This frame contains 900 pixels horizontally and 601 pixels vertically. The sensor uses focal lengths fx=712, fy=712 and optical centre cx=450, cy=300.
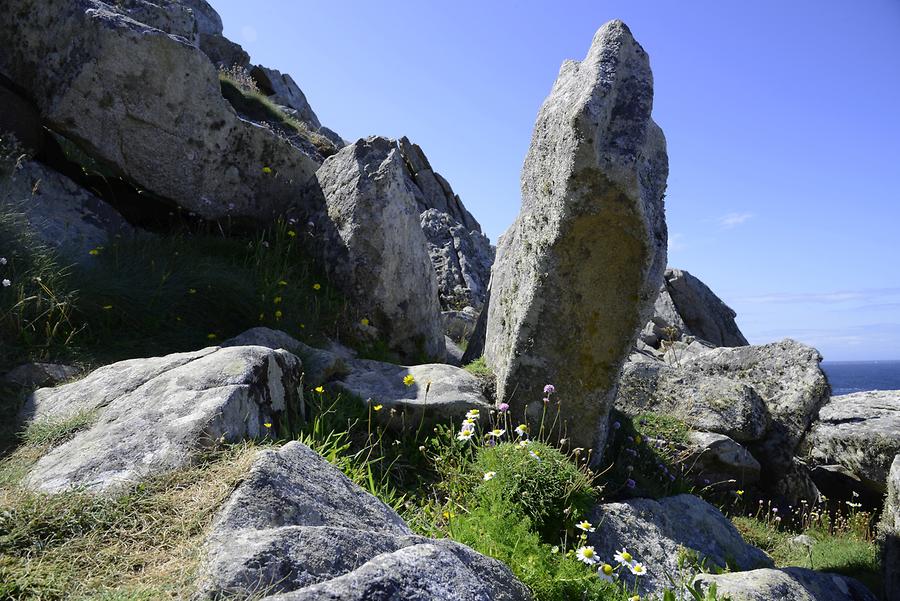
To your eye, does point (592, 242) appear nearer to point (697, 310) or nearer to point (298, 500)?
point (298, 500)

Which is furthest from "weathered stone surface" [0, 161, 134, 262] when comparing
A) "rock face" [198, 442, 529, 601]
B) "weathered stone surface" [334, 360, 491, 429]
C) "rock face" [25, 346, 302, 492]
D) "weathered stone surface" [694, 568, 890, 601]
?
"weathered stone surface" [694, 568, 890, 601]

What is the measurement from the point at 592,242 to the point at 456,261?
8.24m

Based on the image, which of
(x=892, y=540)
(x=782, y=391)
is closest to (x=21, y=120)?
(x=892, y=540)

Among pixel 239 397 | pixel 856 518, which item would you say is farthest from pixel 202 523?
pixel 856 518

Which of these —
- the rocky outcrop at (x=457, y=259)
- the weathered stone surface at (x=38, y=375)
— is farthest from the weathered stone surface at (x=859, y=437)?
the weathered stone surface at (x=38, y=375)

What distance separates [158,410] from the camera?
4.43 m

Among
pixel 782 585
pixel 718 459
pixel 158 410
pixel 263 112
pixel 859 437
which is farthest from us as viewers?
pixel 263 112

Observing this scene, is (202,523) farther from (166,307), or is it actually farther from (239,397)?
(166,307)

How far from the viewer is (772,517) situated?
824cm

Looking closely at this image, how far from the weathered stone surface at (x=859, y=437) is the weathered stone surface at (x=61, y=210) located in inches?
363

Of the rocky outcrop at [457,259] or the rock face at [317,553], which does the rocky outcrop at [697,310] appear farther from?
the rock face at [317,553]

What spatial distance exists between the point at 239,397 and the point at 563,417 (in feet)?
9.41

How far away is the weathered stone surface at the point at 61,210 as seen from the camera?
24.5ft

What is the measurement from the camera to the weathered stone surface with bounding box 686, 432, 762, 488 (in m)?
8.03
